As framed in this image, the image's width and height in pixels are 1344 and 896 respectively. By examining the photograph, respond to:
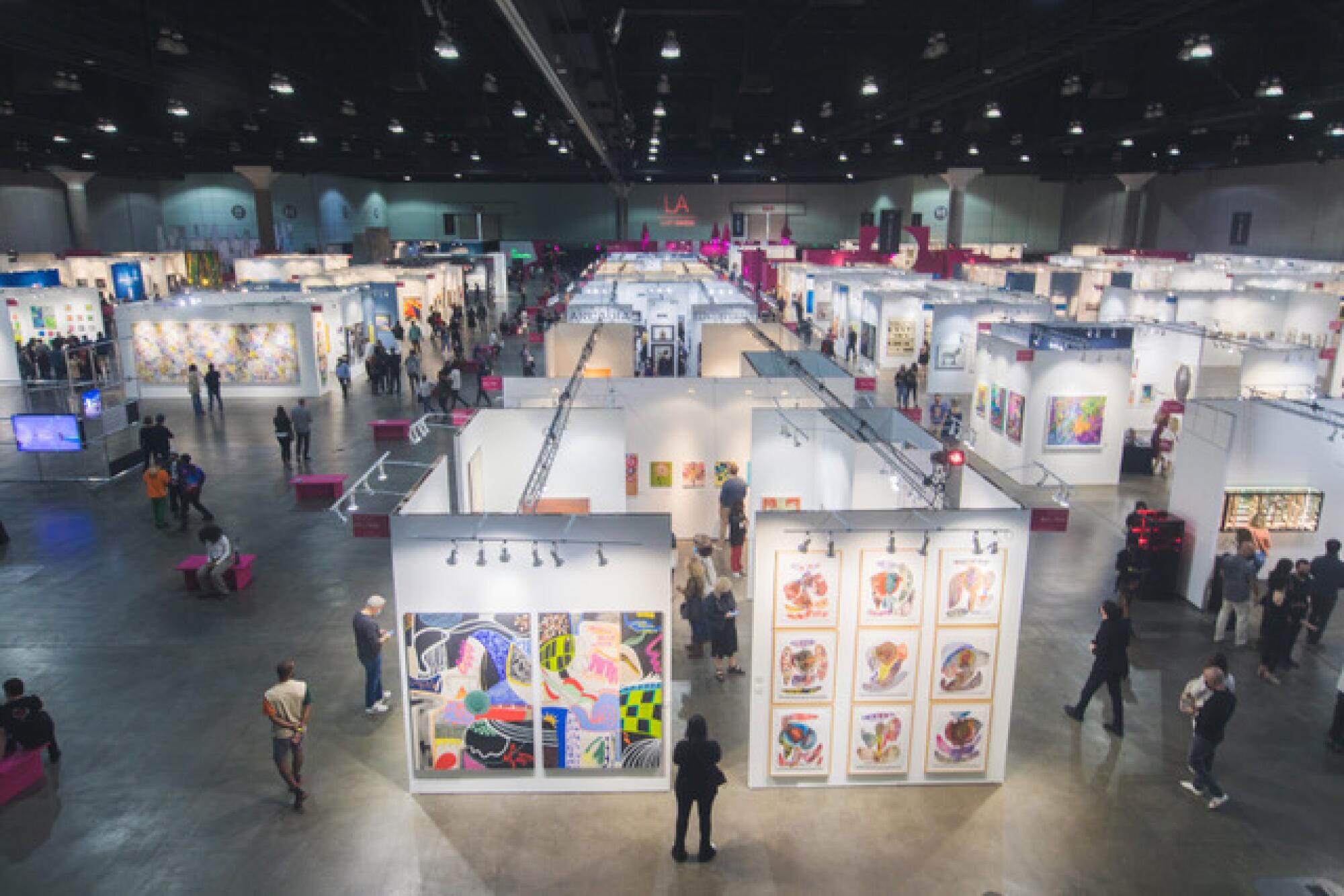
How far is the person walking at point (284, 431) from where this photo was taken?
14875 mm

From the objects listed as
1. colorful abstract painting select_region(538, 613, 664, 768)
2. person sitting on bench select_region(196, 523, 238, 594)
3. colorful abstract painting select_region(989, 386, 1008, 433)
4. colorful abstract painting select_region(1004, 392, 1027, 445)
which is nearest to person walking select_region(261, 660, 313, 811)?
colorful abstract painting select_region(538, 613, 664, 768)

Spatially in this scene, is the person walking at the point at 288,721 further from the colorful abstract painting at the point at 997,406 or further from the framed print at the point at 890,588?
the colorful abstract painting at the point at 997,406

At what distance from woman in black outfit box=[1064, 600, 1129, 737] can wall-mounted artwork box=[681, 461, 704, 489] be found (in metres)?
5.51

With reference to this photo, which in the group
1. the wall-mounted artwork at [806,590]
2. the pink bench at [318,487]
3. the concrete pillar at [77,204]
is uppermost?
the concrete pillar at [77,204]

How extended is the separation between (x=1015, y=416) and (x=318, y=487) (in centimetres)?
1149

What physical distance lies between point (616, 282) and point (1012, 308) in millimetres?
9528

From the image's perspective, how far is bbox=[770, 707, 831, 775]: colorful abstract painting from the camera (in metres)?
6.54

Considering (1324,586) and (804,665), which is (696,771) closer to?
(804,665)

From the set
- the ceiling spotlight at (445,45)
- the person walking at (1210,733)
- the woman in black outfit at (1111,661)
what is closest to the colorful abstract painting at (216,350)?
the ceiling spotlight at (445,45)

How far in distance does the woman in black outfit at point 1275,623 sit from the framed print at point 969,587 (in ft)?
11.8

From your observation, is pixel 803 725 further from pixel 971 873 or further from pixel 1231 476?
pixel 1231 476

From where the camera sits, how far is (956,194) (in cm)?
4028

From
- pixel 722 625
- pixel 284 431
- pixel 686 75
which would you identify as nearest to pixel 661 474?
pixel 722 625

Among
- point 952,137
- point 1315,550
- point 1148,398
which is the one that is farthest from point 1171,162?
point 1315,550
